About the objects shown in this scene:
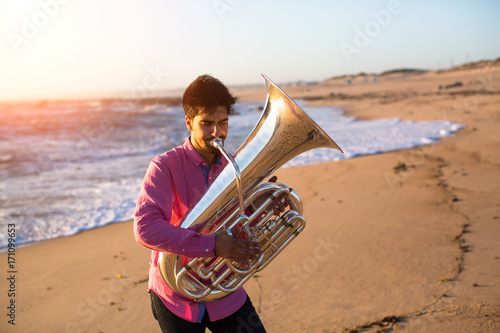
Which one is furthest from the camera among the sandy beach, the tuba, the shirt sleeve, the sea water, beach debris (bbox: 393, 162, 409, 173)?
beach debris (bbox: 393, 162, 409, 173)

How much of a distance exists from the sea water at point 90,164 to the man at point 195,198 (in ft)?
15.9

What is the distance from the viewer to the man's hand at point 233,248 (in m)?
1.89

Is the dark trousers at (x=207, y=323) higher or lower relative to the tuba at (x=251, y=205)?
lower

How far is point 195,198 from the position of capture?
7.19ft

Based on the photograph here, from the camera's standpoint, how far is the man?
76.1 inches

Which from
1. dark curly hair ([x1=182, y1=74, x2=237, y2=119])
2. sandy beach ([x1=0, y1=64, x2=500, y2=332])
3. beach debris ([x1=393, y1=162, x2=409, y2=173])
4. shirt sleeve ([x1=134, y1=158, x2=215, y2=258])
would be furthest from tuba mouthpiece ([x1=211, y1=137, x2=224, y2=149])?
beach debris ([x1=393, y1=162, x2=409, y2=173])

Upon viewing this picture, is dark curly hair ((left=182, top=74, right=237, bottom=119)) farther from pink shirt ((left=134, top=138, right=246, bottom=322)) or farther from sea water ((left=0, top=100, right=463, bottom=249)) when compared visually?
sea water ((left=0, top=100, right=463, bottom=249))

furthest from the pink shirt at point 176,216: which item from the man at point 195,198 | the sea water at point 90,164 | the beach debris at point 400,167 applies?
the beach debris at point 400,167

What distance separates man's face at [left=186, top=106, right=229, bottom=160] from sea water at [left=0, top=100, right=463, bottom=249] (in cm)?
502

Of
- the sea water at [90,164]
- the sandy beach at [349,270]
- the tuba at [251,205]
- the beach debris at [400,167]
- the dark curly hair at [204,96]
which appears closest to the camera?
the tuba at [251,205]

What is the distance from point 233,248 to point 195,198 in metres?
0.43

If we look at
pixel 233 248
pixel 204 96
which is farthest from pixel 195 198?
pixel 204 96

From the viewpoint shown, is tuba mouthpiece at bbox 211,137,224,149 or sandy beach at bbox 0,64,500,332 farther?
sandy beach at bbox 0,64,500,332

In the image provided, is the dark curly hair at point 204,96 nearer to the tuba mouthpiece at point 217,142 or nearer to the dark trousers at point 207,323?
the tuba mouthpiece at point 217,142
